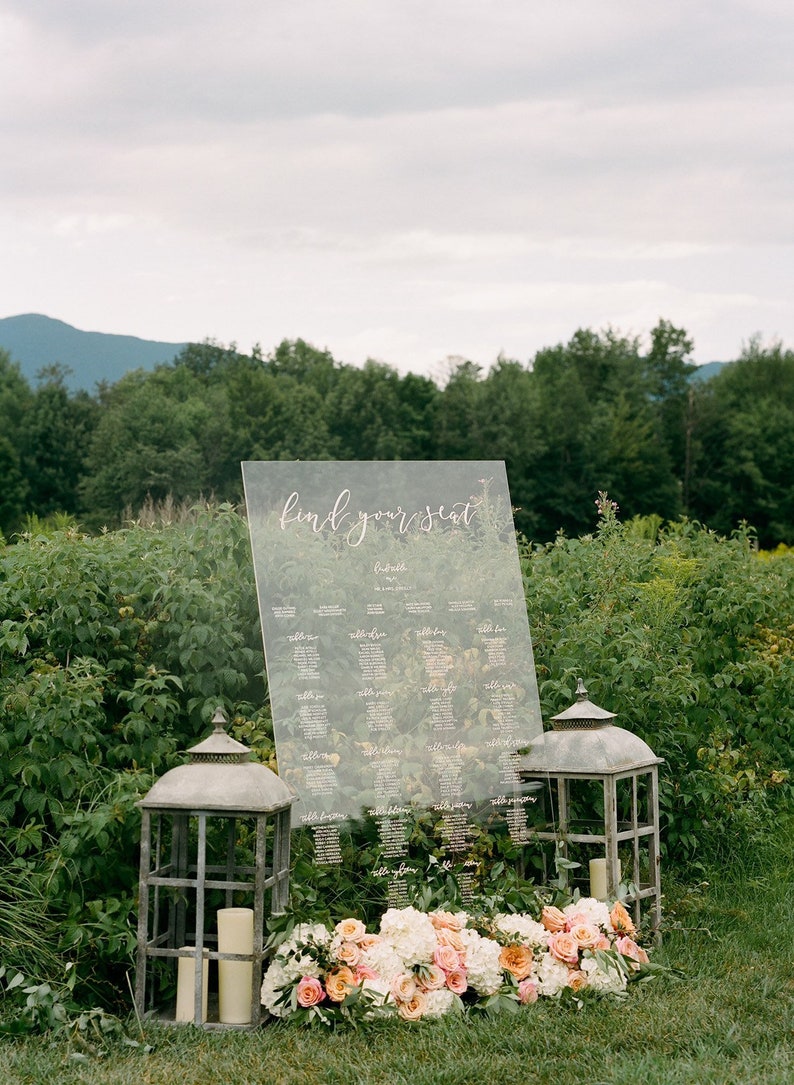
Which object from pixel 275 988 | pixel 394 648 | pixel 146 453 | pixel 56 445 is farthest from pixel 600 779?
pixel 56 445

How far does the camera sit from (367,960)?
4.30 metres

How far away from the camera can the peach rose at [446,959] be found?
432 centimetres

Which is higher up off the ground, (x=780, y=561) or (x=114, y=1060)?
(x=780, y=561)

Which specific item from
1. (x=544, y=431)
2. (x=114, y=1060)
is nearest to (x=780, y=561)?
(x=114, y=1060)

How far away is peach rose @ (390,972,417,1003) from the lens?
425 cm

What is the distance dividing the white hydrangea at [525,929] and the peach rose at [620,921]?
12.5 inches

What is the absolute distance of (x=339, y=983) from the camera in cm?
422

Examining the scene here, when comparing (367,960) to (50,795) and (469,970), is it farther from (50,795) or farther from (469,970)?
(50,795)

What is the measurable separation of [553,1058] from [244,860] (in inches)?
57.6

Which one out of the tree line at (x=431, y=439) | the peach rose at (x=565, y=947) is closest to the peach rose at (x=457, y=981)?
the peach rose at (x=565, y=947)

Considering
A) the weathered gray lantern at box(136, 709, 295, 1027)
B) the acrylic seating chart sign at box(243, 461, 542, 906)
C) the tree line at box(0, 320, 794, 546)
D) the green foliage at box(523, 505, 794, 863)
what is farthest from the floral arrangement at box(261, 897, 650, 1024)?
the tree line at box(0, 320, 794, 546)

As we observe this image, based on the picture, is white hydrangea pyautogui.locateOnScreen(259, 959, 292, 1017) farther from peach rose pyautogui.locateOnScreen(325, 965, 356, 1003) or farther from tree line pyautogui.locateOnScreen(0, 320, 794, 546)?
tree line pyautogui.locateOnScreen(0, 320, 794, 546)

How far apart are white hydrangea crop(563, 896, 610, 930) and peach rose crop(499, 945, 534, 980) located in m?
0.28

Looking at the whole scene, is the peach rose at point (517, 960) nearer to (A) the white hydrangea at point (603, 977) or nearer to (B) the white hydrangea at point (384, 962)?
(A) the white hydrangea at point (603, 977)
